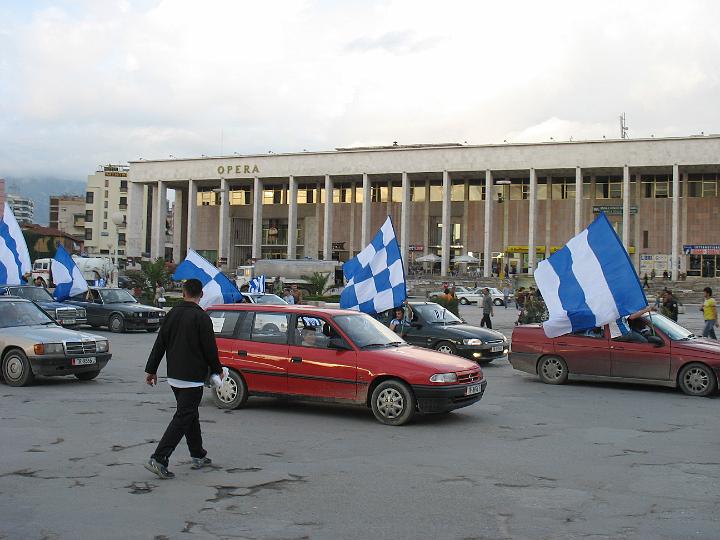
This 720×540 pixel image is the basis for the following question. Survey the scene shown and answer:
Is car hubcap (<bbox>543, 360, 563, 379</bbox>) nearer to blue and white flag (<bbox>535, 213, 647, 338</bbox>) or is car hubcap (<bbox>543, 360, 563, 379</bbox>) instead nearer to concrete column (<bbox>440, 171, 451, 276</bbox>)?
blue and white flag (<bbox>535, 213, 647, 338</bbox>)

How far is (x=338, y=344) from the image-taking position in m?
10.5

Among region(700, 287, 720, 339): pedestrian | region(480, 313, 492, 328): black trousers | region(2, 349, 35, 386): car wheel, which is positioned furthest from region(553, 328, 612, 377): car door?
region(480, 313, 492, 328): black trousers

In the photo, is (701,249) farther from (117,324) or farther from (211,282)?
(211,282)

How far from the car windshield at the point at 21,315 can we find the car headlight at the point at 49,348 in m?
1.23

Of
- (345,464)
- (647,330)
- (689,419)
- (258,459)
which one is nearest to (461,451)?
(345,464)

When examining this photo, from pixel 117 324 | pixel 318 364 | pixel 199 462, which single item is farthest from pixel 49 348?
pixel 117 324

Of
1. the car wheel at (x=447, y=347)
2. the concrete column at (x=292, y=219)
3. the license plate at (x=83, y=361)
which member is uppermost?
the concrete column at (x=292, y=219)

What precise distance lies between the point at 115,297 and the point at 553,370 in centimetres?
1674

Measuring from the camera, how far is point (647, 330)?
543 inches

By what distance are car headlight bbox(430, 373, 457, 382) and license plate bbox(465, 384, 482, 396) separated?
29cm

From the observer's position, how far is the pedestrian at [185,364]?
6.98 m

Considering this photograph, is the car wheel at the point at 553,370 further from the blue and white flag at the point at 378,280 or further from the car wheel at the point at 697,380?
the blue and white flag at the point at 378,280

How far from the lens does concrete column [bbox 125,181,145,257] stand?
83500mm

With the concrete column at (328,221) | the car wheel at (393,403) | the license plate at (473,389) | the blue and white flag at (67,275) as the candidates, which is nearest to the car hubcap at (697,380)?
the license plate at (473,389)
